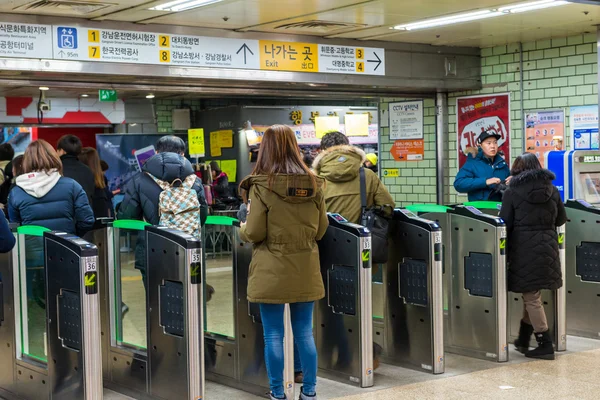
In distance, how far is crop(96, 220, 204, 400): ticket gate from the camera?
4508 mm

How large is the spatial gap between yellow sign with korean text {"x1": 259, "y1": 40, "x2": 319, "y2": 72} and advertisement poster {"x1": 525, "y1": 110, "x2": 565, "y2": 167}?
7.89 ft

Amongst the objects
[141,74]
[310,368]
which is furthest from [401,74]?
[310,368]

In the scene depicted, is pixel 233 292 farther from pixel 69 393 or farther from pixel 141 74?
pixel 141 74

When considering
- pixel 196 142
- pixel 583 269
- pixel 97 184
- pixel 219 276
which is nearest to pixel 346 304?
pixel 219 276

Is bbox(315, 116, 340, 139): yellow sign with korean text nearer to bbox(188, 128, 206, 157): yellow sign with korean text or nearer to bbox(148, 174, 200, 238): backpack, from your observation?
bbox(188, 128, 206, 157): yellow sign with korean text

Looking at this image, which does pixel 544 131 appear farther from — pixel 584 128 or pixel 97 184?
pixel 97 184

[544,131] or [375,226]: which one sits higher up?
[544,131]

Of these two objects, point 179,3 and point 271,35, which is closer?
point 179,3

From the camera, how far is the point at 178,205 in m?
5.33

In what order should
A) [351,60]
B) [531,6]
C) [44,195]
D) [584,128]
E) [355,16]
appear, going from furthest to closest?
[584,128], [351,60], [355,16], [531,6], [44,195]

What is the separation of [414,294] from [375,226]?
551 mm

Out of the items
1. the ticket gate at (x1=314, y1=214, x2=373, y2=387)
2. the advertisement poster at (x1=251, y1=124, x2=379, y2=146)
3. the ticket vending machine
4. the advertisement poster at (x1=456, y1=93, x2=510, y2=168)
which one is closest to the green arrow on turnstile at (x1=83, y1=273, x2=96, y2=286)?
the ticket gate at (x1=314, y1=214, x2=373, y2=387)

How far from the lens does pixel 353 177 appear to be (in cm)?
558

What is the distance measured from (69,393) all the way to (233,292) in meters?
1.15
